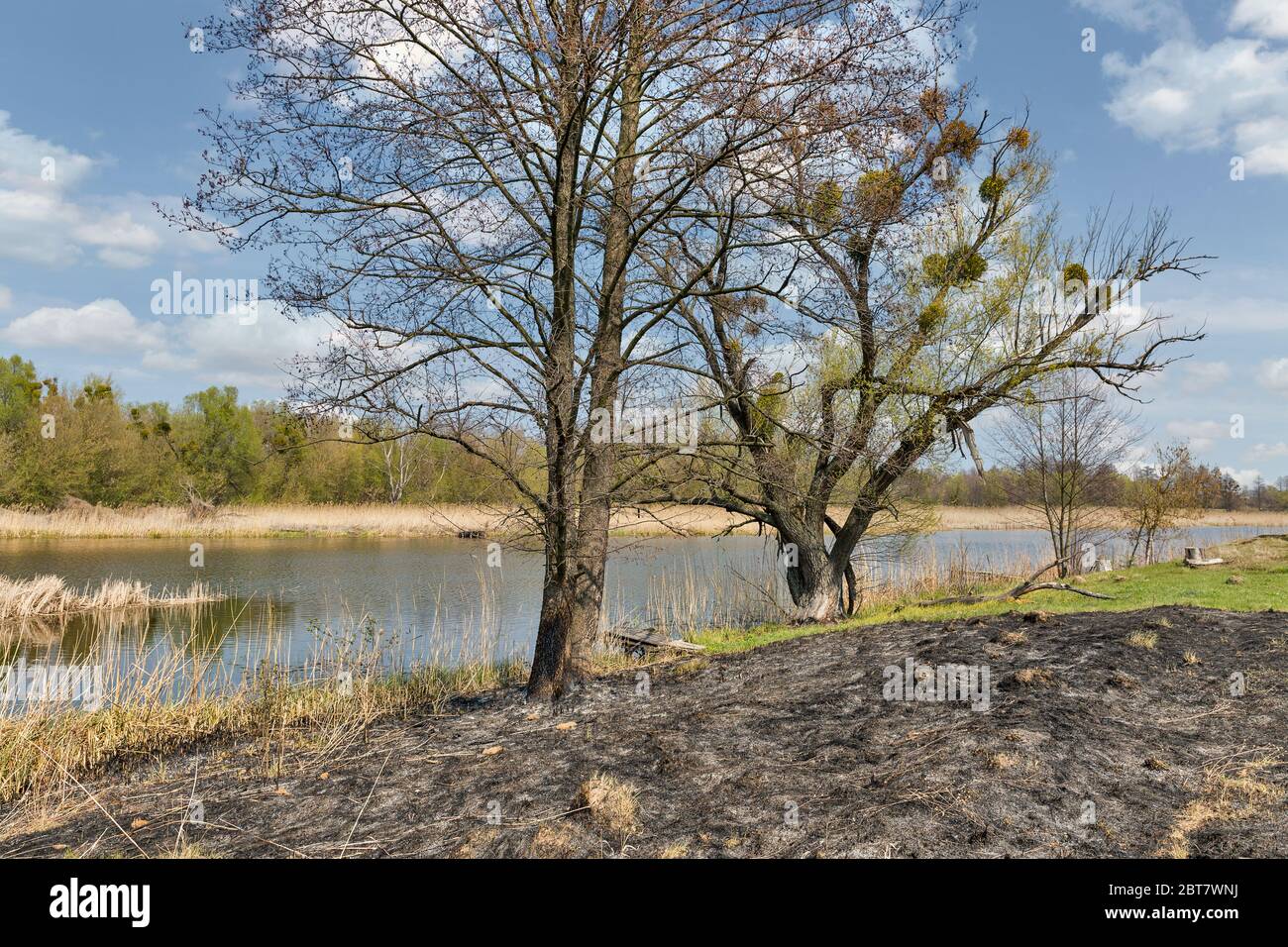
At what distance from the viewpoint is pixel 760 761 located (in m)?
5.72

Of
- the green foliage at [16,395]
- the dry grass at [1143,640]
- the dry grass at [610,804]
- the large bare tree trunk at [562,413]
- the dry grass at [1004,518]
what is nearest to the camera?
the dry grass at [610,804]

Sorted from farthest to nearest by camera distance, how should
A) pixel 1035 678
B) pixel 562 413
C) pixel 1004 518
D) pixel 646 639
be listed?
pixel 1004 518
pixel 646 639
pixel 562 413
pixel 1035 678

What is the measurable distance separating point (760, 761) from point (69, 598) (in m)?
17.3

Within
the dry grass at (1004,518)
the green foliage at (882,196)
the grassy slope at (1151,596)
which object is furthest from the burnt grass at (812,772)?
the dry grass at (1004,518)

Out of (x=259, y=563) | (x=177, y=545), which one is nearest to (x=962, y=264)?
(x=259, y=563)

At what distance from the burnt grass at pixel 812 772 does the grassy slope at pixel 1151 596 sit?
8.17ft

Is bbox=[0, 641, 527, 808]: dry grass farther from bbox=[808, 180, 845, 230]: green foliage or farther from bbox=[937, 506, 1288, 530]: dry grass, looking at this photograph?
bbox=[937, 506, 1288, 530]: dry grass

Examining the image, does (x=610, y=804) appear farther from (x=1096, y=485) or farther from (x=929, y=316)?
(x=1096, y=485)

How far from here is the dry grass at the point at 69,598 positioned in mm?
16406

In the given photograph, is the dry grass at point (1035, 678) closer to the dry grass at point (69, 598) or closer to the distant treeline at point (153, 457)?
the dry grass at point (69, 598)

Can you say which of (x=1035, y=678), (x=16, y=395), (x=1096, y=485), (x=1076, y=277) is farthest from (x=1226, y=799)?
Result: (x=16, y=395)

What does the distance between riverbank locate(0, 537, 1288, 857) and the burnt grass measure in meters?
0.02
